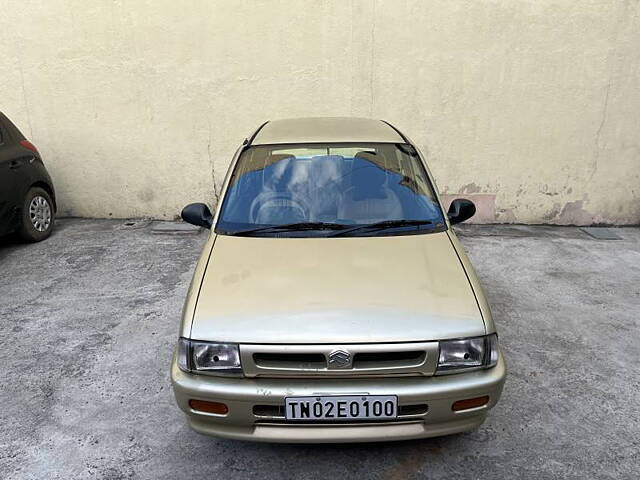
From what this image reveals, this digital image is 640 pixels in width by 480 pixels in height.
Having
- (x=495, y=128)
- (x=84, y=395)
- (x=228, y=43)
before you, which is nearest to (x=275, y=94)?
(x=228, y=43)

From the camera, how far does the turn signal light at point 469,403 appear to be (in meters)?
2.18

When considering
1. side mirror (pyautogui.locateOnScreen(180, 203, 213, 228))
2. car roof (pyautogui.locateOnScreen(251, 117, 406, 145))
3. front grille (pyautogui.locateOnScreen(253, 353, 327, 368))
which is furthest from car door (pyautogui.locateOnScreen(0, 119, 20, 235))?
front grille (pyautogui.locateOnScreen(253, 353, 327, 368))

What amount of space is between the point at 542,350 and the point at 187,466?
2.61 meters

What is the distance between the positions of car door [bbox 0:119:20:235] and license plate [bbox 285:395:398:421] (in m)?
4.64

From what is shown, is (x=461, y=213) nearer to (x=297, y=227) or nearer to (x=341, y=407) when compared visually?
(x=297, y=227)

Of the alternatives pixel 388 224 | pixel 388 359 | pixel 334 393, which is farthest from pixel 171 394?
pixel 388 224

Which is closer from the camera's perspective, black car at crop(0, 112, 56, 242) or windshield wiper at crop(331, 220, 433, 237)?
windshield wiper at crop(331, 220, 433, 237)

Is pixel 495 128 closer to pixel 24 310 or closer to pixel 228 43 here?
pixel 228 43

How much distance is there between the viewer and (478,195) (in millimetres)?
6676

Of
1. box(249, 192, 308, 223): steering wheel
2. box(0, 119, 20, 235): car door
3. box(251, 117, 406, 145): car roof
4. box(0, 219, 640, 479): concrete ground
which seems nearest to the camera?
box(0, 219, 640, 479): concrete ground

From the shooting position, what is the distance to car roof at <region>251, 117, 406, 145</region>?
3.42 metres

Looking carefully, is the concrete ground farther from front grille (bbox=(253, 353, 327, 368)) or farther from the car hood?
the car hood

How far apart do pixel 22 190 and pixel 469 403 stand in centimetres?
544

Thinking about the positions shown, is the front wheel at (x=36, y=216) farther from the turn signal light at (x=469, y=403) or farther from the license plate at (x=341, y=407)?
the turn signal light at (x=469, y=403)
